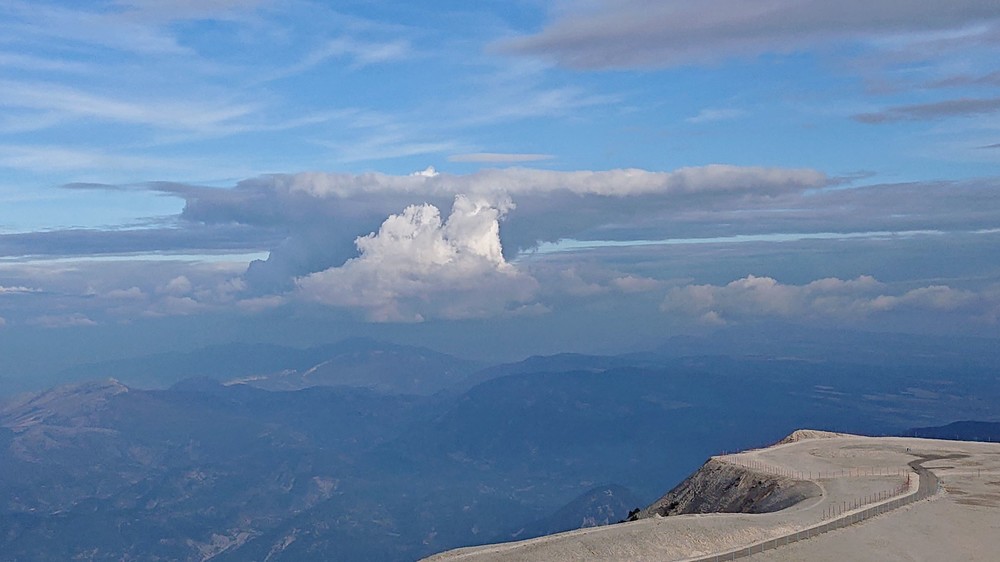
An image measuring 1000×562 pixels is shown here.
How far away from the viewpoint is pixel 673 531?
79.2 m

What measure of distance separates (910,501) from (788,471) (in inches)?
933

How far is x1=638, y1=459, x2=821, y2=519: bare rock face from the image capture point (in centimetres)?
10825

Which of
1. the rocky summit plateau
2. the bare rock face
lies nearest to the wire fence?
the rocky summit plateau

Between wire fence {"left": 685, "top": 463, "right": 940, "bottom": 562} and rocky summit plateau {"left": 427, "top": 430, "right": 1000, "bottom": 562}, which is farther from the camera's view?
rocky summit plateau {"left": 427, "top": 430, "right": 1000, "bottom": 562}

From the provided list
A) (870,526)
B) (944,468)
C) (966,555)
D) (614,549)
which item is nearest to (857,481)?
(944,468)

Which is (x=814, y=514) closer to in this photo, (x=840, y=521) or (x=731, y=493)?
(x=840, y=521)

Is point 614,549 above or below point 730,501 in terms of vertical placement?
above

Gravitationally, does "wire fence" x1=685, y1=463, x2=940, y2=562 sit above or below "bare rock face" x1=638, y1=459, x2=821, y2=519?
above

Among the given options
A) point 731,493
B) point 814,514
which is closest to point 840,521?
point 814,514

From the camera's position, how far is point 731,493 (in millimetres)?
116625

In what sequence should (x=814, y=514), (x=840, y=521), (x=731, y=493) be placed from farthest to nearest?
(x=731, y=493), (x=814, y=514), (x=840, y=521)

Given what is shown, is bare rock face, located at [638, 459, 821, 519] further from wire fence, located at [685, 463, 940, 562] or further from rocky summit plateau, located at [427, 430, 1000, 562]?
wire fence, located at [685, 463, 940, 562]

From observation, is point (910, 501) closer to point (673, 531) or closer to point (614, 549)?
point (673, 531)

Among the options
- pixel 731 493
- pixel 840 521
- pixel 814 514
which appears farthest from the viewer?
pixel 731 493
